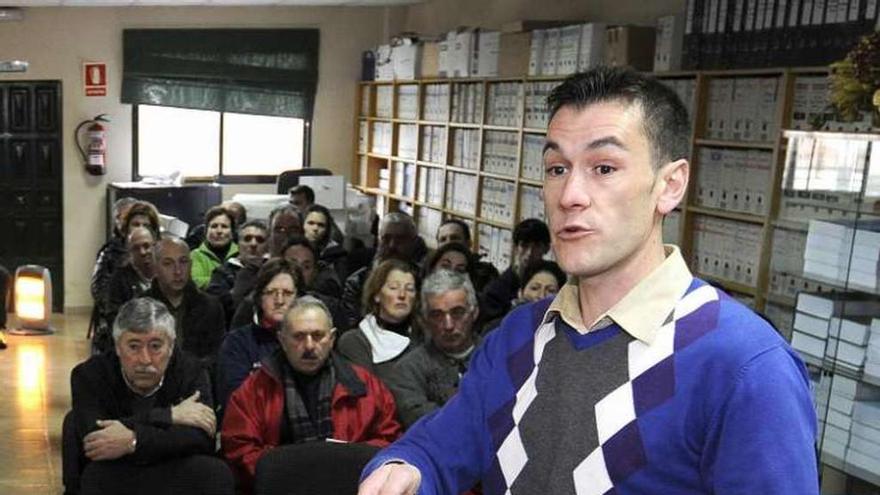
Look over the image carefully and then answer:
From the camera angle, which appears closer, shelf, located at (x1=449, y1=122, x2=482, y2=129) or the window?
shelf, located at (x1=449, y1=122, x2=482, y2=129)

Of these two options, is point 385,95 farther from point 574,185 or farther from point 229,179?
point 574,185

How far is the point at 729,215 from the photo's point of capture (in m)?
5.06

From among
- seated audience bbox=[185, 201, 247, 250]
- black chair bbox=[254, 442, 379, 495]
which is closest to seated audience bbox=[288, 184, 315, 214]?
seated audience bbox=[185, 201, 247, 250]

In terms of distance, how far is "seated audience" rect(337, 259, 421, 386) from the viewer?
4.25m

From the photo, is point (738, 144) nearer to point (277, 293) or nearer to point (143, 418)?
point (277, 293)

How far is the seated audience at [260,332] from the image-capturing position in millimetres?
4121

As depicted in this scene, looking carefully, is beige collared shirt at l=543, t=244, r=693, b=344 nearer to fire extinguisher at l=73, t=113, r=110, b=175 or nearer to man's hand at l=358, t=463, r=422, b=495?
man's hand at l=358, t=463, r=422, b=495

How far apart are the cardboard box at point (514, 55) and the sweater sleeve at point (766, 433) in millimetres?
6111

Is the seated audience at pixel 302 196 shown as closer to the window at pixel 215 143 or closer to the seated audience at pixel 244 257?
the window at pixel 215 143

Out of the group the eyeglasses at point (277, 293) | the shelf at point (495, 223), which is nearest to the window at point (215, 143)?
the shelf at point (495, 223)

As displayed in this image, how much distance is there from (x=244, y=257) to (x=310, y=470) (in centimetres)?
325

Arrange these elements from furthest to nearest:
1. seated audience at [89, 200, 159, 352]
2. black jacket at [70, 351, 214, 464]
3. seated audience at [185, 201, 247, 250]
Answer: seated audience at [185, 201, 247, 250] → seated audience at [89, 200, 159, 352] → black jacket at [70, 351, 214, 464]

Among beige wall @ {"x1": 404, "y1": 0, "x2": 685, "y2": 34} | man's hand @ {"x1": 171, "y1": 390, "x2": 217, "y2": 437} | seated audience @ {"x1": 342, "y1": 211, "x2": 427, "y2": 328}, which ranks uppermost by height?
beige wall @ {"x1": 404, "y1": 0, "x2": 685, "y2": 34}

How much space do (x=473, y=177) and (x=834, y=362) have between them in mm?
4626
